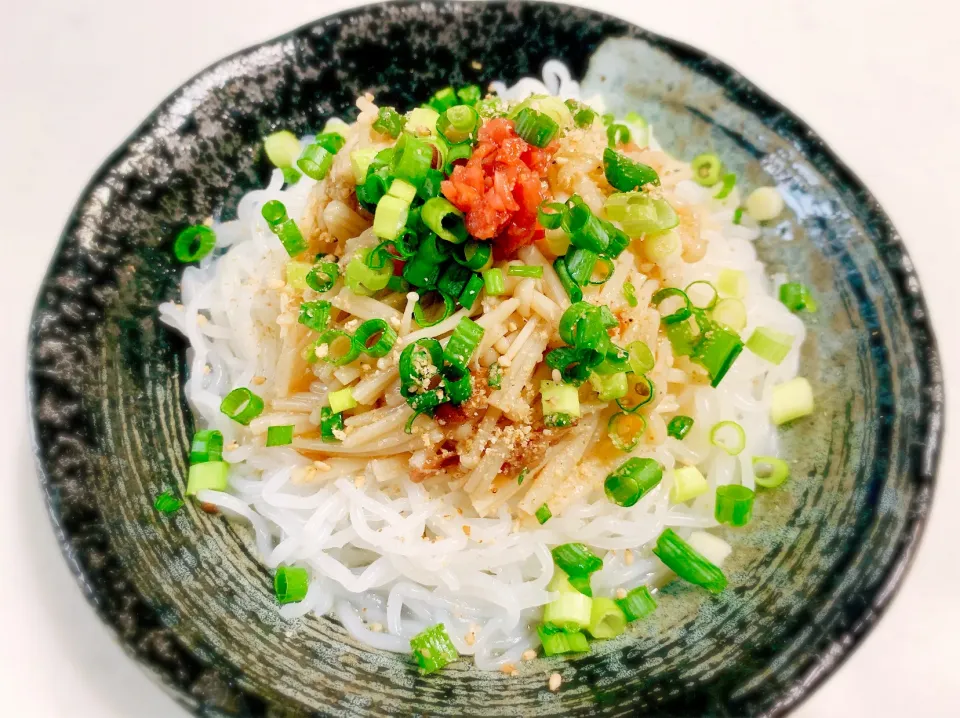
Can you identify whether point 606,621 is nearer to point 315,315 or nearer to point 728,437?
point 728,437

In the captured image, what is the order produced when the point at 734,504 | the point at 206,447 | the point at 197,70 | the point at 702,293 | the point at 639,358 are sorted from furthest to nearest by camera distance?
the point at 197,70 → the point at 702,293 → the point at 206,447 → the point at 734,504 → the point at 639,358

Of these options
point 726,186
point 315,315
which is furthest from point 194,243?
point 726,186

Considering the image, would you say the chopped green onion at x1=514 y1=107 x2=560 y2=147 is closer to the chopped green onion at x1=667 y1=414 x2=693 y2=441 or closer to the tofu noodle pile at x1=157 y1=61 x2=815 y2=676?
the tofu noodle pile at x1=157 y1=61 x2=815 y2=676

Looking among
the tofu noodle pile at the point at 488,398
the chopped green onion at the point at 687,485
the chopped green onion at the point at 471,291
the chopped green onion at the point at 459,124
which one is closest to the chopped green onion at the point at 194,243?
the tofu noodle pile at the point at 488,398

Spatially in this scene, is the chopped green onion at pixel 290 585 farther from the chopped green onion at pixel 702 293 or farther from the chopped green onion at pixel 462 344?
the chopped green onion at pixel 702 293

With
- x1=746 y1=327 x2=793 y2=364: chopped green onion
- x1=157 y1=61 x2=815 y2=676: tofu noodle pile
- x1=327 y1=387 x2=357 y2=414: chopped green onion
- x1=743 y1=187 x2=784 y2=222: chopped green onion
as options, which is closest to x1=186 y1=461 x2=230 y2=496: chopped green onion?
x1=157 y1=61 x2=815 y2=676: tofu noodle pile

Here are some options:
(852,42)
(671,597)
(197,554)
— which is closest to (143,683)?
(197,554)
